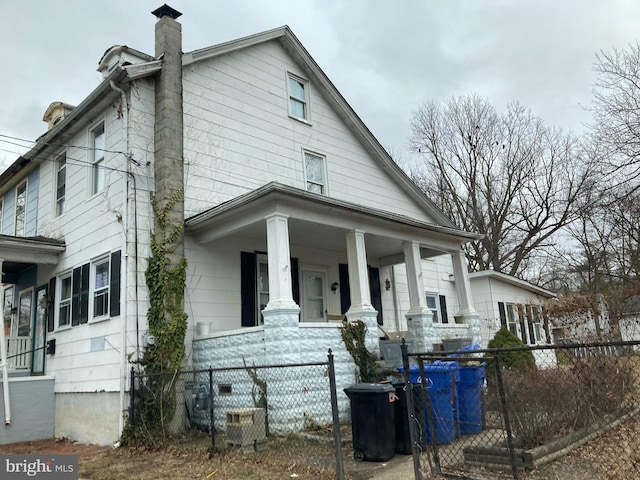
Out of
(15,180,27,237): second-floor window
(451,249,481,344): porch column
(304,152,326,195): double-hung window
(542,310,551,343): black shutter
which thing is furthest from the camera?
(542,310,551,343): black shutter

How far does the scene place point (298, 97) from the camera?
1376 cm

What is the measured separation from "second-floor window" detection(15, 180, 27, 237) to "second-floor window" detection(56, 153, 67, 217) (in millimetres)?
2412

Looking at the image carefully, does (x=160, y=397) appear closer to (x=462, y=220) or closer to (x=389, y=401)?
(x=389, y=401)

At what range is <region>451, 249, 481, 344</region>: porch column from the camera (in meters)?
12.7

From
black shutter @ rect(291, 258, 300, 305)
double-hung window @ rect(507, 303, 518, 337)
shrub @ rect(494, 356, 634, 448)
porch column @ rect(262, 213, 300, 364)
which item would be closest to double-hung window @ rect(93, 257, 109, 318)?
porch column @ rect(262, 213, 300, 364)

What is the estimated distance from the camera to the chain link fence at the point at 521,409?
5.19m

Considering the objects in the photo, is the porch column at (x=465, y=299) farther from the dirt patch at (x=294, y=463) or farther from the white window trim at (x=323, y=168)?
the dirt patch at (x=294, y=463)

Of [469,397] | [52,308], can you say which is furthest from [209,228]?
[469,397]

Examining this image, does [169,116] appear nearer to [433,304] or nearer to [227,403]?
[227,403]

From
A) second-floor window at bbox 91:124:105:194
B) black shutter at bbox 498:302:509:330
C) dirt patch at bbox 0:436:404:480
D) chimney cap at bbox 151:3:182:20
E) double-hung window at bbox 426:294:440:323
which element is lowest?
dirt patch at bbox 0:436:404:480

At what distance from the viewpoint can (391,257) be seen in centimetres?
1411

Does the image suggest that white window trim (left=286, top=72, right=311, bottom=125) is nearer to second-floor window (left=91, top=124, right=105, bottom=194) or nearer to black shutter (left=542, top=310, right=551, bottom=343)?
second-floor window (left=91, top=124, right=105, bottom=194)

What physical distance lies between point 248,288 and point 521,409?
6.54 m

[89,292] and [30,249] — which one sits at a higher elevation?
[30,249]
